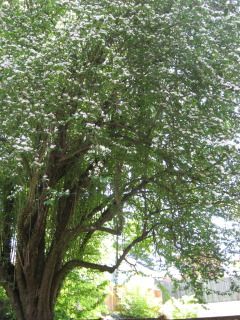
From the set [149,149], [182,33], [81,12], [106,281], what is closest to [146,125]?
[149,149]

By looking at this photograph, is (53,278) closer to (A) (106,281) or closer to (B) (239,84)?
(A) (106,281)

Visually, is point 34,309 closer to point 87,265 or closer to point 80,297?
point 87,265

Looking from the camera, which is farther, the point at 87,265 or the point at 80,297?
the point at 80,297

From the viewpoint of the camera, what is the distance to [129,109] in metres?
6.80

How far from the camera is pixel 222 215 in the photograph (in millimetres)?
7859

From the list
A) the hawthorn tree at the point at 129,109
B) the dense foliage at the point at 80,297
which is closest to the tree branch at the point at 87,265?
the hawthorn tree at the point at 129,109

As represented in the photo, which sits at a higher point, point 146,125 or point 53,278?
point 146,125

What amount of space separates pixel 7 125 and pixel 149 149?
7.45ft

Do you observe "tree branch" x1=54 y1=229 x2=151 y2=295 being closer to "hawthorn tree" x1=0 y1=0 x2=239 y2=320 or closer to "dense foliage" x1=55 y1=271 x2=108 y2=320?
"hawthorn tree" x1=0 y1=0 x2=239 y2=320

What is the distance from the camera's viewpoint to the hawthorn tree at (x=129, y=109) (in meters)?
6.09

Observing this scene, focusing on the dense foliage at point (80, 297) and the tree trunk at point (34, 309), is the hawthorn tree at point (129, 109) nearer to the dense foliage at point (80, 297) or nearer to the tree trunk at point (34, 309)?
the tree trunk at point (34, 309)

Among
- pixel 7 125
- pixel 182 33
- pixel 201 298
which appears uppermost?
pixel 182 33

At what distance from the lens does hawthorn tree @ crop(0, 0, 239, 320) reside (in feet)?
20.0

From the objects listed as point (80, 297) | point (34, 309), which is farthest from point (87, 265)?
point (80, 297)
